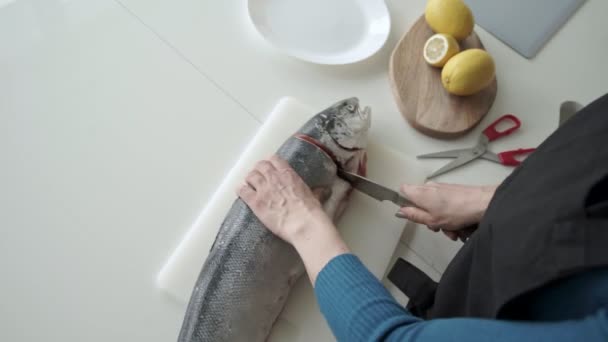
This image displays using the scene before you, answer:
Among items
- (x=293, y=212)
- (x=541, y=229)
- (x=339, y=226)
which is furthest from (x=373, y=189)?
(x=541, y=229)

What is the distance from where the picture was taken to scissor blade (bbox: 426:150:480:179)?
1029 mm

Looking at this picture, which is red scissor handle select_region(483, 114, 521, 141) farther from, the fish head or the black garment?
the black garment

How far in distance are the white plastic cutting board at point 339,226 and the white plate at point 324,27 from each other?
7.0 inches

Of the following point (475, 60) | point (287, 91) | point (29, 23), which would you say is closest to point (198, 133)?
point (287, 91)

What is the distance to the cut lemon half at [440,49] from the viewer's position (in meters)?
1.05

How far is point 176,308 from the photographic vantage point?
89 cm

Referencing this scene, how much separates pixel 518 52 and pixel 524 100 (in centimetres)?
17

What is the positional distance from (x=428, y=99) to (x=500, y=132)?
0.21 metres

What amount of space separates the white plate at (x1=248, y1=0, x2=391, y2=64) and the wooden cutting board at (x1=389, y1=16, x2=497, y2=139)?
9 cm

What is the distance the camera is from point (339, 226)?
38.4 inches

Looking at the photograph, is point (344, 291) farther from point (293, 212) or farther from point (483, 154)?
point (483, 154)

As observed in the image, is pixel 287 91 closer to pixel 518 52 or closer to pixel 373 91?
pixel 373 91

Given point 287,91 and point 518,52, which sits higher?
point 518,52

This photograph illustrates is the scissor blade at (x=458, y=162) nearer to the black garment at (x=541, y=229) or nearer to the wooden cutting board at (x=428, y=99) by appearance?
the wooden cutting board at (x=428, y=99)
